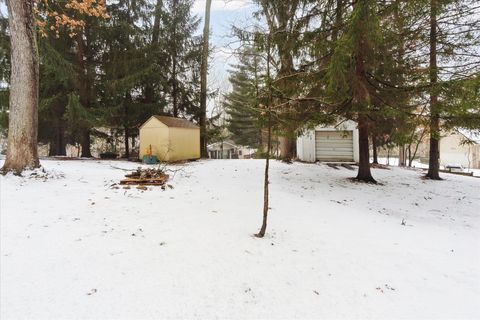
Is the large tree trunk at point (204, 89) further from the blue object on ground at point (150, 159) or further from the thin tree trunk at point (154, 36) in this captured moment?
the blue object on ground at point (150, 159)

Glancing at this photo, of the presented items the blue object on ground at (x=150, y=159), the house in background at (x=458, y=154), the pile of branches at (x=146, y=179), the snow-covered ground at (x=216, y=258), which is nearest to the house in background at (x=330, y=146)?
the blue object on ground at (x=150, y=159)

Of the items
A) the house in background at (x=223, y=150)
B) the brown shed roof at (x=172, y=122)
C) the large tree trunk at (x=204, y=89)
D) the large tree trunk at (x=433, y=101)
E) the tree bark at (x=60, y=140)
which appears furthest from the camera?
the house in background at (x=223, y=150)

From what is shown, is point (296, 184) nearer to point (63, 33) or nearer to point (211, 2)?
point (63, 33)

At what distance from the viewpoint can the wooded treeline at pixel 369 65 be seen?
22.2ft

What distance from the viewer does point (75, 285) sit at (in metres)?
2.63

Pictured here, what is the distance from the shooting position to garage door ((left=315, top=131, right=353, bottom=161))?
1409 centimetres

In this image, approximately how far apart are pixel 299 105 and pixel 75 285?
7.58 meters

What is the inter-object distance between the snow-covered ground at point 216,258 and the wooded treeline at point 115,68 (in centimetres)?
870

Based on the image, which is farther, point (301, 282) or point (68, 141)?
point (68, 141)

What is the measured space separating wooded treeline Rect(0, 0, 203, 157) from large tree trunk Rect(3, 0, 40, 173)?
5.64 meters

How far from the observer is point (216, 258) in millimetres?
3369

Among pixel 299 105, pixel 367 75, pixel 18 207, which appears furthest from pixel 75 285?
pixel 367 75

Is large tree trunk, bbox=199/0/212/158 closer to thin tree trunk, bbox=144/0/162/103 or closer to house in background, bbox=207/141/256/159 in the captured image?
thin tree trunk, bbox=144/0/162/103

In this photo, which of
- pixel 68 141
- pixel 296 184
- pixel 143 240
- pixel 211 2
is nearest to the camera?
pixel 143 240
